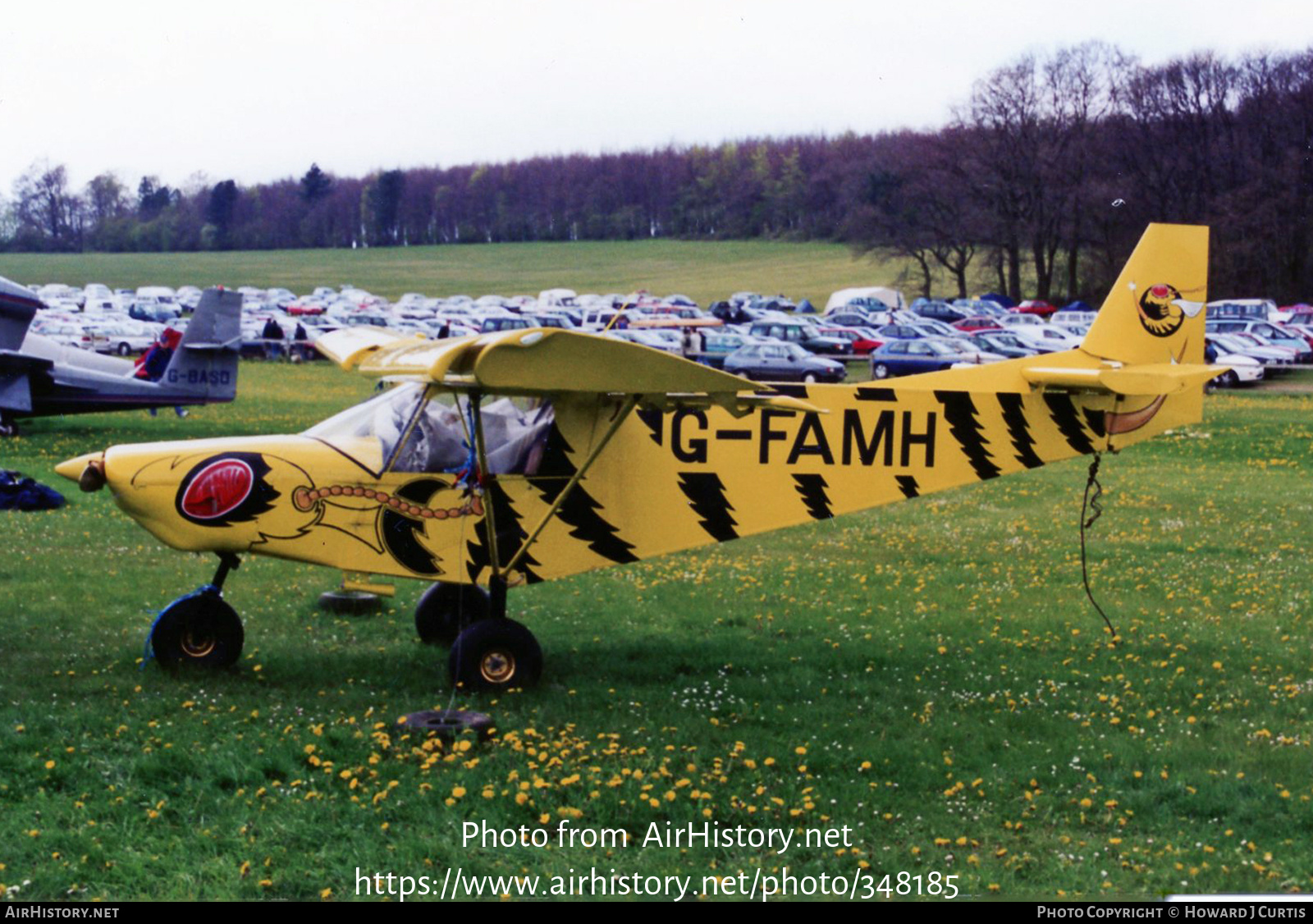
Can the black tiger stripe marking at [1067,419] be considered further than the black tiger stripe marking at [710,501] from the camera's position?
Yes

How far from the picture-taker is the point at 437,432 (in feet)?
31.6

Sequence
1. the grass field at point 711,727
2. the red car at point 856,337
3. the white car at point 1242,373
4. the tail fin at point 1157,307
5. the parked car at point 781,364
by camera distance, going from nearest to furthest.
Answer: the grass field at point 711,727 → the tail fin at point 1157,307 → the white car at point 1242,373 → the parked car at point 781,364 → the red car at point 856,337

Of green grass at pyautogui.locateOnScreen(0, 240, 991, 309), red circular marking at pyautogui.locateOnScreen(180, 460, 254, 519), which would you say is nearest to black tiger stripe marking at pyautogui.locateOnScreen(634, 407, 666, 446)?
red circular marking at pyautogui.locateOnScreen(180, 460, 254, 519)

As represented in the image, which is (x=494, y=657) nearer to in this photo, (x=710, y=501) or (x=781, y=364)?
(x=710, y=501)

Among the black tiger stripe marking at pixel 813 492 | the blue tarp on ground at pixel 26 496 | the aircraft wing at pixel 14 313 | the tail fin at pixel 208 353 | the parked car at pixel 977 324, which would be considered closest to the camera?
the black tiger stripe marking at pixel 813 492

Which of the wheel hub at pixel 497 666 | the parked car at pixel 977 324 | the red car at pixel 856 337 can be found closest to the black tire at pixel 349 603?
the wheel hub at pixel 497 666

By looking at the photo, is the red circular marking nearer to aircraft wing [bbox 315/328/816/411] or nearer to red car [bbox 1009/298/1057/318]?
aircraft wing [bbox 315/328/816/411]

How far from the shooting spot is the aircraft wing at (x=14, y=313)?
24.3 m

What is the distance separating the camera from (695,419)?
1010 centimetres

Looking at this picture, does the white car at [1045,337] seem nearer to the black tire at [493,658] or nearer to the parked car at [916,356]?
the parked car at [916,356]

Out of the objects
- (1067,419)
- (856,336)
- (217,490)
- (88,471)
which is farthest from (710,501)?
(856,336)

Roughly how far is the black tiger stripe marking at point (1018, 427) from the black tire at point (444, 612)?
4.64 meters

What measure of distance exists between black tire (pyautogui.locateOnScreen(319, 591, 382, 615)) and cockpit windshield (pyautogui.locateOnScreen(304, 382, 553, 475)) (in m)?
2.54
